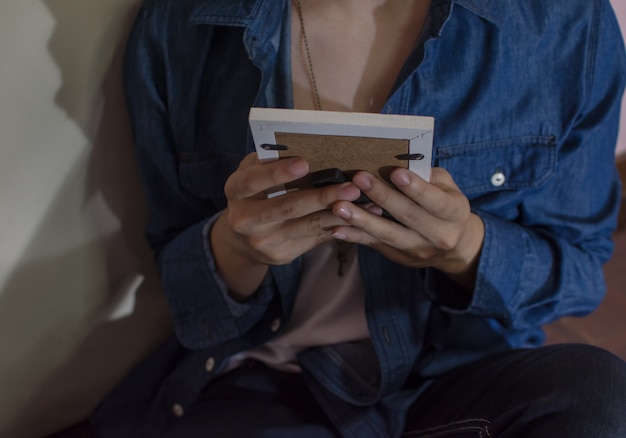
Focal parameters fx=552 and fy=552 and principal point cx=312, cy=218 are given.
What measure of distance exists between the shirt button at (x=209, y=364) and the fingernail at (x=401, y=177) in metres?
0.45

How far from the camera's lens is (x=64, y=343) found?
0.81 metres

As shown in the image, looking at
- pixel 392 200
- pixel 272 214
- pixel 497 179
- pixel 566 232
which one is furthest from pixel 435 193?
pixel 566 232

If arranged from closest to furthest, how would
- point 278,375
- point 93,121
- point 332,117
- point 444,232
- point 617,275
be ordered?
point 332,117 < point 444,232 < point 93,121 < point 278,375 < point 617,275

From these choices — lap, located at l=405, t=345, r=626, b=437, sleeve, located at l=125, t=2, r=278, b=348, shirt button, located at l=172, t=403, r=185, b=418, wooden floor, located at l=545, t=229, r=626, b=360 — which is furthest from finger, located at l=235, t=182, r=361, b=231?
wooden floor, located at l=545, t=229, r=626, b=360

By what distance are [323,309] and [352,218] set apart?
288 millimetres

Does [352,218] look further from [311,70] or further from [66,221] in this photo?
[66,221]

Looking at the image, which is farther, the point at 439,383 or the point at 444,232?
the point at 439,383

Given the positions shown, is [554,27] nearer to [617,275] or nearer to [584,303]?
[584,303]

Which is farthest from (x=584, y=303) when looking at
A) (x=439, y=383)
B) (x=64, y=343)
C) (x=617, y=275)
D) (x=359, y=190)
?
(x=64, y=343)

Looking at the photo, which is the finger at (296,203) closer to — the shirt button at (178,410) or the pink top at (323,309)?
the pink top at (323,309)

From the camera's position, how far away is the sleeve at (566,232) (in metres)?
0.63

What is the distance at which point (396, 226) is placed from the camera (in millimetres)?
507

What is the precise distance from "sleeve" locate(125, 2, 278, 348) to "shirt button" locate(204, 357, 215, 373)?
4cm

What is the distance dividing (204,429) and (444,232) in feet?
1.38
